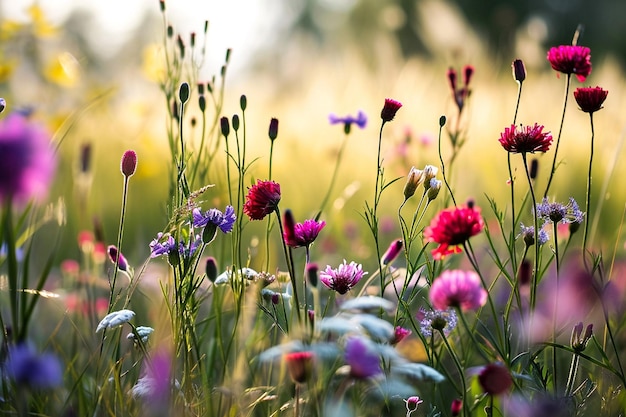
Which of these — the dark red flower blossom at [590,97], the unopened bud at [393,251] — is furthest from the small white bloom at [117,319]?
the dark red flower blossom at [590,97]

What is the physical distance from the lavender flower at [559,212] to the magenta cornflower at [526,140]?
2.7 inches

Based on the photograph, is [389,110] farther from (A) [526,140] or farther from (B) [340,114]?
(B) [340,114]

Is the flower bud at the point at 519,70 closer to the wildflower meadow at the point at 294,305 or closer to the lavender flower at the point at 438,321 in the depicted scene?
the wildflower meadow at the point at 294,305

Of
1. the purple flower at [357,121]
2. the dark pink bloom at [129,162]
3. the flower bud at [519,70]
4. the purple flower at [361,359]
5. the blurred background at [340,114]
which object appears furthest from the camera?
the blurred background at [340,114]

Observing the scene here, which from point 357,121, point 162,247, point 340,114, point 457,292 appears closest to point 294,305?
point 162,247

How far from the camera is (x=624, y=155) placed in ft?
9.57

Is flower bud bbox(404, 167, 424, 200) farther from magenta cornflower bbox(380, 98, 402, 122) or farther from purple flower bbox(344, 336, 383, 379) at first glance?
purple flower bbox(344, 336, 383, 379)

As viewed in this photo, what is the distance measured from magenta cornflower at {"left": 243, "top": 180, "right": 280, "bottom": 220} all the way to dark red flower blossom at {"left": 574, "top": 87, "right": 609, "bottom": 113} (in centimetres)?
38

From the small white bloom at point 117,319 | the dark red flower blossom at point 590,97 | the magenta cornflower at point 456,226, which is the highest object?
the dark red flower blossom at point 590,97

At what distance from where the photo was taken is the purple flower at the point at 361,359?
A: 63cm

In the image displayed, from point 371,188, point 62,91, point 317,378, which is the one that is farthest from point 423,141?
point 62,91

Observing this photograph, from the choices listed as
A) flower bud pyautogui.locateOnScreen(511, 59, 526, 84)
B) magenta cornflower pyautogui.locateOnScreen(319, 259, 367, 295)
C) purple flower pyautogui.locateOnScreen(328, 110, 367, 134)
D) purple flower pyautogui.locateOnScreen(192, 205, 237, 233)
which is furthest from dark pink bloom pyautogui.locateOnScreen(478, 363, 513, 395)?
purple flower pyautogui.locateOnScreen(328, 110, 367, 134)

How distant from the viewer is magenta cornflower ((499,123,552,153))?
86 cm

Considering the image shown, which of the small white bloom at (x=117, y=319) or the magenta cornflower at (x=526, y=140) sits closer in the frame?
the small white bloom at (x=117, y=319)
